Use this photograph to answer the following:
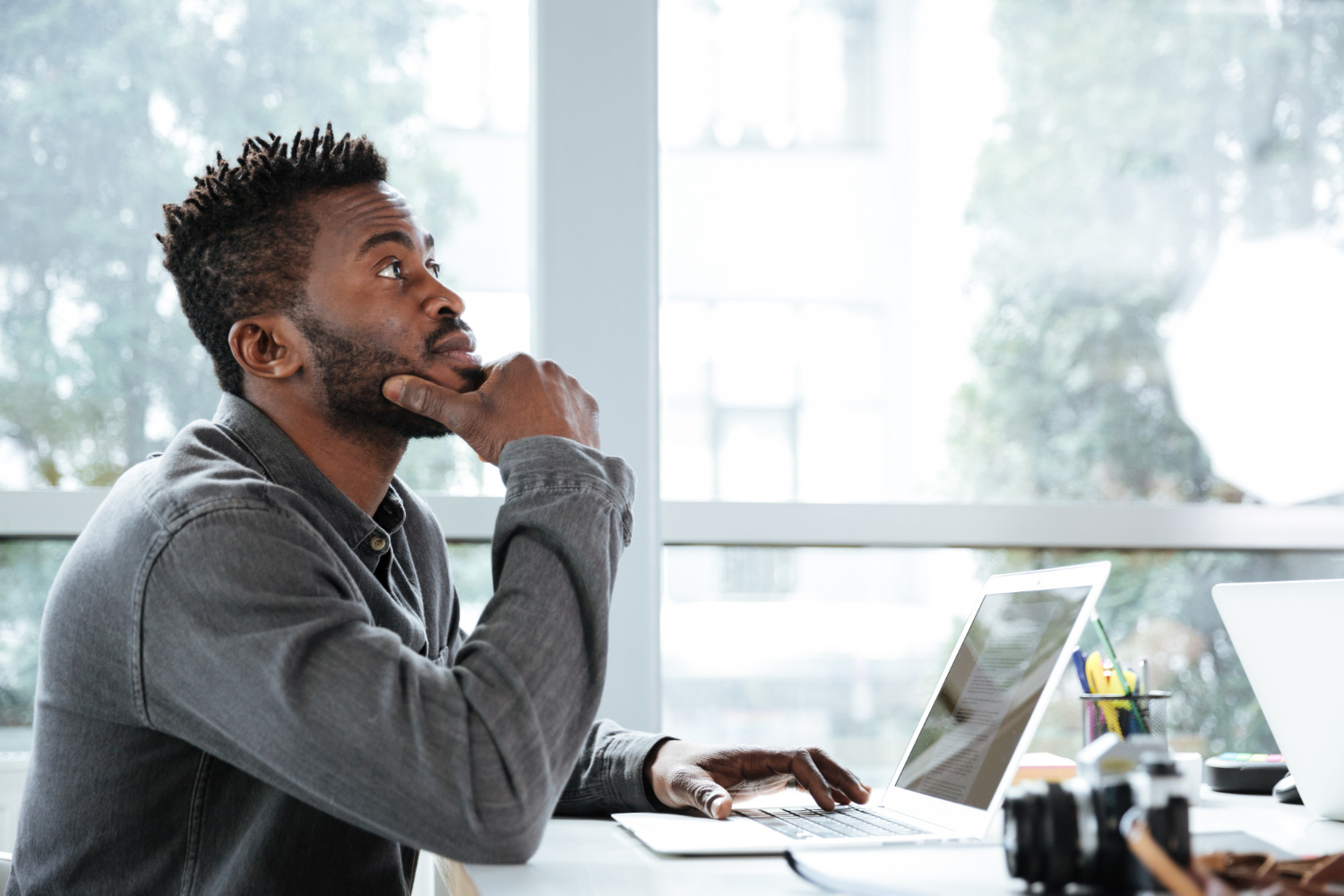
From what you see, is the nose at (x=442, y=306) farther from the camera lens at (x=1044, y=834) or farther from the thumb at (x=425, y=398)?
the camera lens at (x=1044, y=834)

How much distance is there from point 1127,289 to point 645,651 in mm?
1161

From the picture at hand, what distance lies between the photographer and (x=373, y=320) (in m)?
1.25

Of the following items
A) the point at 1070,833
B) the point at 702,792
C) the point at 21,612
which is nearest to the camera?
the point at 1070,833

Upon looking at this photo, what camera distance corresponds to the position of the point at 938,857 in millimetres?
839

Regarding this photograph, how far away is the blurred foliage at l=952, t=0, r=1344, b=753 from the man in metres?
1.16

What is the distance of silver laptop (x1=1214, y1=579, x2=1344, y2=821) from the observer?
3.59 feet

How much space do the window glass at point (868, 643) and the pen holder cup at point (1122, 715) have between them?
2.67 feet

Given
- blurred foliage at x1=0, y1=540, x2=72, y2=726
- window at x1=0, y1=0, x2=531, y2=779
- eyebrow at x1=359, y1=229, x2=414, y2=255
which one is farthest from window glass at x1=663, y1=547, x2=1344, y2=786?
blurred foliage at x1=0, y1=540, x2=72, y2=726

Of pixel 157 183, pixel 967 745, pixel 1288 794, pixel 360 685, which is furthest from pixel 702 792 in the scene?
pixel 157 183

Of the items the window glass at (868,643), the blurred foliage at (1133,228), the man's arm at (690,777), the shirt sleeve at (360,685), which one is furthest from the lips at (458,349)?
the blurred foliage at (1133,228)

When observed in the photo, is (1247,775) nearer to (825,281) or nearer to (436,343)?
(436,343)

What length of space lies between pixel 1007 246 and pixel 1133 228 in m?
0.25

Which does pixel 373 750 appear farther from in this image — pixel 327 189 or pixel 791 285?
pixel 791 285

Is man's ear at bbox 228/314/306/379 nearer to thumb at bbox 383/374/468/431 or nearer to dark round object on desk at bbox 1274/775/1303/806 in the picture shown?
thumb at bbox 383/374/468/431
